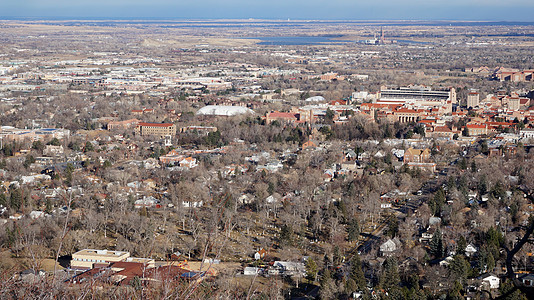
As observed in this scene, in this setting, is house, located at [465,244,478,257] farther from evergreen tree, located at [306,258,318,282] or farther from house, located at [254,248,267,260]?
house, located at [254,248,267,260]

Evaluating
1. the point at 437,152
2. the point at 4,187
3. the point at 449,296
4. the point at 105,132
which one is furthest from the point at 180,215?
the point at 105,132

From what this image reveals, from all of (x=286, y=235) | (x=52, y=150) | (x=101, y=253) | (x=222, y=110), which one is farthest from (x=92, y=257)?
(x=222, y=110)

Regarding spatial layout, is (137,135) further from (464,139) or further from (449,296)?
(449,296)

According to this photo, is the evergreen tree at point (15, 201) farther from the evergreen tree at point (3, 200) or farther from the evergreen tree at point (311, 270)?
the evergreen tree at point (311, 270)

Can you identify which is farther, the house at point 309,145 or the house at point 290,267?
the house at point 309,145

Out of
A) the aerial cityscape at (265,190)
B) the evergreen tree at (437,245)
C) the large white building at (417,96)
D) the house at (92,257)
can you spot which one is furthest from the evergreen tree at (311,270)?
the large white building at (417,96)
